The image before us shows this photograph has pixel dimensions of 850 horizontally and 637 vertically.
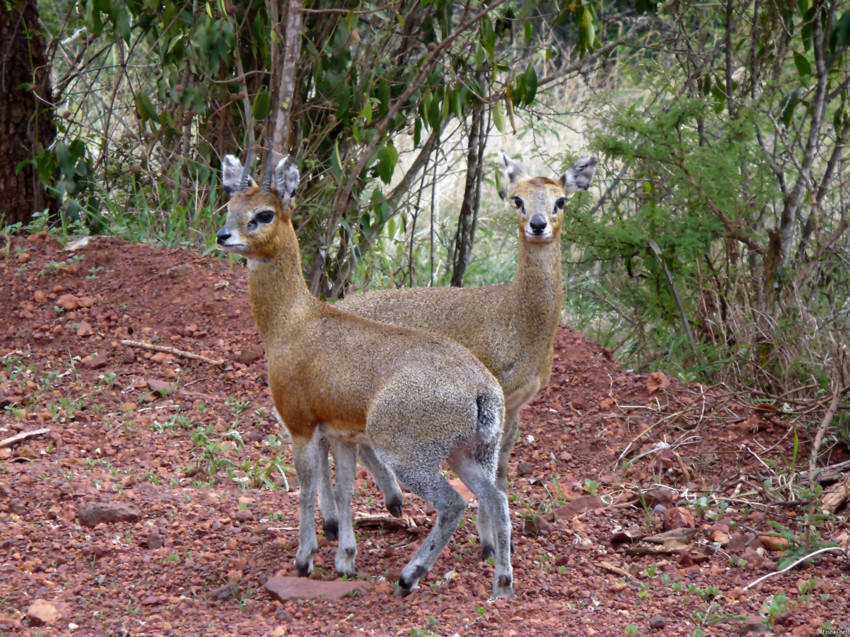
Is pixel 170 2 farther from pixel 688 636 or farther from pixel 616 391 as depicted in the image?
pixel 688 636

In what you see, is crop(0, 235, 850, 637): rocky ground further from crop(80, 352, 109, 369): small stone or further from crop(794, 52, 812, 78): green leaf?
crop(794, 52, 812, 78): green leaf

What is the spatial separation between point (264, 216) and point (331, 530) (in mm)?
1787

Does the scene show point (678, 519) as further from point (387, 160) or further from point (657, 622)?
point (387, 160)

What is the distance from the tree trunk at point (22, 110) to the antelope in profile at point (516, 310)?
4.74 m

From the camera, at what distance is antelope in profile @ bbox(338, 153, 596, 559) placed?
5.71m

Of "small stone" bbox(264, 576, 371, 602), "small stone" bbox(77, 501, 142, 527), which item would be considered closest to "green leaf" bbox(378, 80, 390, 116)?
"small stone" bbox(77, 501, 142, 527)

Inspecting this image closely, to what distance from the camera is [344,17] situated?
8.27 m

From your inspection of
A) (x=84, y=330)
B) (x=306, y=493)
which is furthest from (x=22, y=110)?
(x=306, y=493)

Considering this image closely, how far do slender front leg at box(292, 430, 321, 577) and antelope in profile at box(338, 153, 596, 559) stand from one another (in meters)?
0.80

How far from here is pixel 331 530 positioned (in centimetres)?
567

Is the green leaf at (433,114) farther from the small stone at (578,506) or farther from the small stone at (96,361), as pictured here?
the small stone at (578,506)

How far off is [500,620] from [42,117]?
7016 millimetres

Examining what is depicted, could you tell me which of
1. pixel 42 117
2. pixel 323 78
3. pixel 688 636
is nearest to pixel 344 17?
pixel 323 78

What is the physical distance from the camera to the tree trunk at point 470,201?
31.6ft
